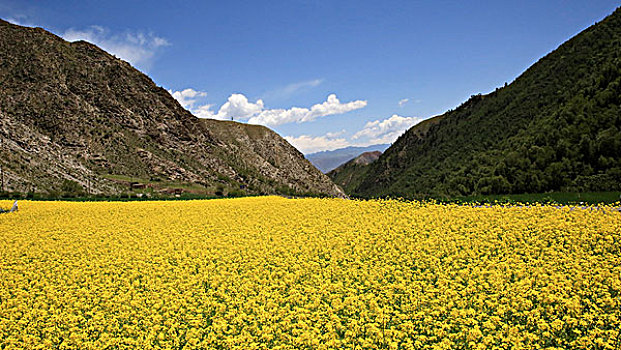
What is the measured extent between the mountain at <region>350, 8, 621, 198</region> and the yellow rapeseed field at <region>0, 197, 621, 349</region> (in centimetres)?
1831

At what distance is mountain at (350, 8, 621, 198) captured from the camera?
95.0ft

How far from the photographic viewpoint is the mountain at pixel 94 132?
157 feet

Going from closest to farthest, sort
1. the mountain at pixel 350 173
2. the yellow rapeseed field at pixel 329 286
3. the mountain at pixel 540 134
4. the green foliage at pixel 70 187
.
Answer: the yellow rapeseed field at pixel 329 286, the mountain at pixel 540 134, the green foliage at pixel 70 187, the mountain at pixel 350 173

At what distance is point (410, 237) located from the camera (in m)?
11.5

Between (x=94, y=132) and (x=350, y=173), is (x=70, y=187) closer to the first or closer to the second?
(x=94, y=132)

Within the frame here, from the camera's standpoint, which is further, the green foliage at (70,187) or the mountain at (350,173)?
the mountain at (350,173)

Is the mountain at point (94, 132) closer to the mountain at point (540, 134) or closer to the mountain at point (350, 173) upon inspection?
the mountain at point (540, 134)

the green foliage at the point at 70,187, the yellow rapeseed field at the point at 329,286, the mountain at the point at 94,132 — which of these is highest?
the mountain at the point at 94,132

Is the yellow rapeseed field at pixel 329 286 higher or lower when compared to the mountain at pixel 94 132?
lower

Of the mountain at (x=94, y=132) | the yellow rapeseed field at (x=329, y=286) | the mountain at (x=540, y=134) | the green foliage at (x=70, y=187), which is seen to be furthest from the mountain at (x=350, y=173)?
the yellow rapeseed field at (x=329, y=286)

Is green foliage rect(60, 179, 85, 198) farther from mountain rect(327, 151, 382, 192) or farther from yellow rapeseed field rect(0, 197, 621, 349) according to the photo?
mountain rect(327, 151, 382, 192)

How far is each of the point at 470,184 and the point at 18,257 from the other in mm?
39475

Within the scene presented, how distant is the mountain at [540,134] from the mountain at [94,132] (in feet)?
89.0

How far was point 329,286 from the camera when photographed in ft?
25.4
